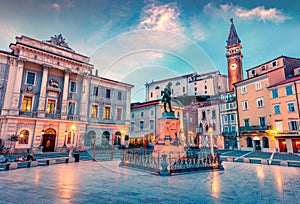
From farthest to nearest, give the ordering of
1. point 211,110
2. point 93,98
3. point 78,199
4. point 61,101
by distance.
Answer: point 211,110 → point 93,98 → point 61,101 → point 78,199

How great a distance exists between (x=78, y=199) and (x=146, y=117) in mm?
34155

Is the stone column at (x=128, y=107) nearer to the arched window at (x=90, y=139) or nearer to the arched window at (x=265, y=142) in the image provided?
the arched window at (x=90, y=139)

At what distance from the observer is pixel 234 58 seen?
189 ft

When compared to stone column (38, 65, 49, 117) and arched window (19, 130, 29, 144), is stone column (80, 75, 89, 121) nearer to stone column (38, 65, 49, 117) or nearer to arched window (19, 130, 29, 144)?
stone column (38, 65, 49, 117)

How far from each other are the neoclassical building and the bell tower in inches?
1611

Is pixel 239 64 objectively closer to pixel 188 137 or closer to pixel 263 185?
pixel 188 137

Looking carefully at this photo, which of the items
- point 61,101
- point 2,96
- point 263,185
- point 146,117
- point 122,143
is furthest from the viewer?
point 146,117

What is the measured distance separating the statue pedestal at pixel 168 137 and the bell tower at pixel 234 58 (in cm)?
4865

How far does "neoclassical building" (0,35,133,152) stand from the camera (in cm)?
2353

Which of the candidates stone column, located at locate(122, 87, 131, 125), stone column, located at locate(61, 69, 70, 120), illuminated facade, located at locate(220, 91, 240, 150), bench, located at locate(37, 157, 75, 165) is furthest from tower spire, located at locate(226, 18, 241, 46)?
bench, located at locate(37, 157, 75, 165)

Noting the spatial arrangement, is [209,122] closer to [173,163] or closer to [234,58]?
[234,58]

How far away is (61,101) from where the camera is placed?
2736 centimetres

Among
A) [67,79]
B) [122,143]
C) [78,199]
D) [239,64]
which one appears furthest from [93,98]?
[239,64]

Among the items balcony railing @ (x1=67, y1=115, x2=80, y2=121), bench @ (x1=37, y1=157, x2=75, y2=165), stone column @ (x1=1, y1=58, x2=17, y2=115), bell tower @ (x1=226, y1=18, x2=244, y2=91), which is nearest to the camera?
bench @ (x1=37, y1=157, x2=75, y2=165)
